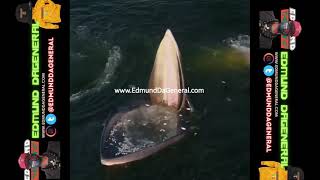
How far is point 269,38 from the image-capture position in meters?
58.6

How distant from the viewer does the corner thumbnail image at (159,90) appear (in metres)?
69.8

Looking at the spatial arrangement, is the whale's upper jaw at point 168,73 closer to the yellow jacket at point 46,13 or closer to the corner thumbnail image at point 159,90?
the corner thumbnail image at point 159,90

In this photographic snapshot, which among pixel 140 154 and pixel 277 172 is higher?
pixel 277 172

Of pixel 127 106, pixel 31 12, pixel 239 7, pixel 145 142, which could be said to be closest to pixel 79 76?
pixel 127 106

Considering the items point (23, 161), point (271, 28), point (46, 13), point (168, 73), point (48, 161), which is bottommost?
point (48, 161)

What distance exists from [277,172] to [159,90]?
84.0ft

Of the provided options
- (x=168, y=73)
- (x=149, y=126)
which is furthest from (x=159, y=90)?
(x=149, y=126)

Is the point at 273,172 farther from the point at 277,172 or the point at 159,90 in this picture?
the point at 159,90

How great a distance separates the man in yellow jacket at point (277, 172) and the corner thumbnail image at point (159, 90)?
11511 mm

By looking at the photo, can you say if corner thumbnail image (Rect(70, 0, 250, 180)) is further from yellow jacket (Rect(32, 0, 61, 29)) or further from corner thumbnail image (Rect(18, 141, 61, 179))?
yellow jacket (Rect(32, 0, 61, 29))

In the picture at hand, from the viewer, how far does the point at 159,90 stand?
75.8 meters

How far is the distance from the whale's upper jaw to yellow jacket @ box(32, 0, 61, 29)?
74.9 ft

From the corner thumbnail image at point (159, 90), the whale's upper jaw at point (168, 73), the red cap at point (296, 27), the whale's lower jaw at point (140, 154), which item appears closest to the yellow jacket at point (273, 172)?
the corner thumbnail image at point (159, 90)

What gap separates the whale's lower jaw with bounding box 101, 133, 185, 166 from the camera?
2744 inches
